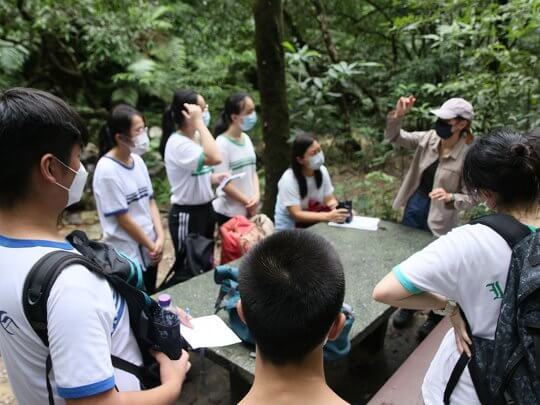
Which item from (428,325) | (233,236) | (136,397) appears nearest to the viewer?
(136,397)

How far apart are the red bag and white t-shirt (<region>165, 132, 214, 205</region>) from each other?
29 cm

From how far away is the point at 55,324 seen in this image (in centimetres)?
89

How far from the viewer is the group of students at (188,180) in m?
2.56

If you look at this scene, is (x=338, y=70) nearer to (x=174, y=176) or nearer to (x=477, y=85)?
(x=477, y=85)

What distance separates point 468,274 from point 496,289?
92mm

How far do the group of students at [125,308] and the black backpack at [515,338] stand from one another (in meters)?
0.04

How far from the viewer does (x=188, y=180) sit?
9.89 ft

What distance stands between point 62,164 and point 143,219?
176cm

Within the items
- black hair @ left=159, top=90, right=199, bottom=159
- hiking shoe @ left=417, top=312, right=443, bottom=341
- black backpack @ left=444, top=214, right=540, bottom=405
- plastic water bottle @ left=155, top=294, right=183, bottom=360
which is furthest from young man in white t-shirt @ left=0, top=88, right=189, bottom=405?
hiking shoe @ left=417, top=312, right=443, bottom=341

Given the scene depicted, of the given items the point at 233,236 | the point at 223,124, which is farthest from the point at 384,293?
the point at 223,124

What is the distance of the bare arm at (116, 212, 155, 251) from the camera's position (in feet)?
8.44

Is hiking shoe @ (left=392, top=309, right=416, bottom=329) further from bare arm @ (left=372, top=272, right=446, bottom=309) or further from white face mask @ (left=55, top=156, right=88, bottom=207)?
white face mask @ (left=55, top=156, right=88, bottom=207)

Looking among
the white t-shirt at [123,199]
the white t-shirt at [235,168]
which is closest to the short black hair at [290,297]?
the white t-shirt at [123,199]

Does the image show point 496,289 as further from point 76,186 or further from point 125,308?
point 76,186
